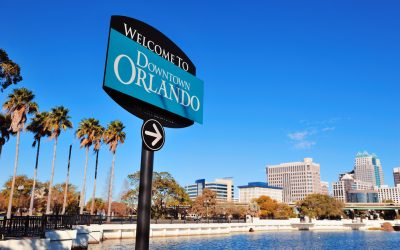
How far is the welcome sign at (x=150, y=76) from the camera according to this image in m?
5.47

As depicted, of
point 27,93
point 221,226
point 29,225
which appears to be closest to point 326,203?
point 221,226

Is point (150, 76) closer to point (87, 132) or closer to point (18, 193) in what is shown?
point (87, 132)

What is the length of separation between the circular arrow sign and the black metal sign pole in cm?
12

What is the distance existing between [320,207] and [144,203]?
425 feet

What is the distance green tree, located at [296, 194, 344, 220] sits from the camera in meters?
122

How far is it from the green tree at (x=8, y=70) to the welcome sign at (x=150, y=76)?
16.3m

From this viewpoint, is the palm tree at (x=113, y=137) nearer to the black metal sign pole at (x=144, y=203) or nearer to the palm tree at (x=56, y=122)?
the palm tree at (x=56, y=122)

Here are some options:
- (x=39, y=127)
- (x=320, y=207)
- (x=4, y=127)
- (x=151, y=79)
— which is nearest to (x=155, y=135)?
(x=151, y=79)

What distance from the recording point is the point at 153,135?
5.89 metres

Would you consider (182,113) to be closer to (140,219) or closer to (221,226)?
(140,219)

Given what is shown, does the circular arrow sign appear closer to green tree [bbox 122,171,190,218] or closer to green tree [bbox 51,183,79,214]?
green tree [bbox 122,171,190,218]

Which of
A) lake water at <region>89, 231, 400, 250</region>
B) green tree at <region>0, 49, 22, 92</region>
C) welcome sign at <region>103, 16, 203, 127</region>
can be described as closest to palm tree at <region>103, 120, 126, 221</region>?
lake water at <region>89, 231, 400, 250</region>

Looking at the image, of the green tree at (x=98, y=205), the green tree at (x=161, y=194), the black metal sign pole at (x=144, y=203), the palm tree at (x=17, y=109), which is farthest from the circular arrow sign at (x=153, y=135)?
the green tree at (x=98, y=205)

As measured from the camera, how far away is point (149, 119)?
19.3 ft
